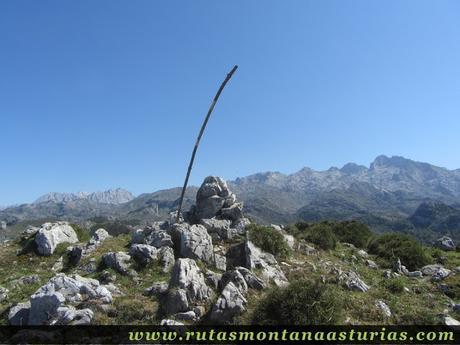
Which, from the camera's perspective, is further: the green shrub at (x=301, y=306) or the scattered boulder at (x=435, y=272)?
the scattered boulder at (x=435, y=272)

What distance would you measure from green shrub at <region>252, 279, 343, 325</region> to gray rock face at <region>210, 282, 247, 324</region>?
82 cm

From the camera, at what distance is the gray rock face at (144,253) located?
23106mm

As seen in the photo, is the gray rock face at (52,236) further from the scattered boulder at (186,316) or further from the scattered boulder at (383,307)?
the scattered boulder at (383,307)

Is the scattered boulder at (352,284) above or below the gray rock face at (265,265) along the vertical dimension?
below


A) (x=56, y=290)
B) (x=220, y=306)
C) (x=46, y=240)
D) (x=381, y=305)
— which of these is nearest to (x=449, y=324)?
(x=381, y=305)

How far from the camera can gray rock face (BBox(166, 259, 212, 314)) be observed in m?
15.9

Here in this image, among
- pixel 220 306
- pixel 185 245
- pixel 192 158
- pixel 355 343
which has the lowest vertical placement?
pixel 355 343

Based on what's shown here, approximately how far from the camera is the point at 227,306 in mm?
15344

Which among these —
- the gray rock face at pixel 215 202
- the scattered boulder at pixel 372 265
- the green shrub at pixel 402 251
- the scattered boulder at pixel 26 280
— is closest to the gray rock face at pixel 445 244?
the green shrub at pixel 402 251

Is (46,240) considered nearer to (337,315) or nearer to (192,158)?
(192,158)

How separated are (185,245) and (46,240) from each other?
13.1 m

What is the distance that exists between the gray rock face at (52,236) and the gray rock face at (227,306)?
1909 centimetres

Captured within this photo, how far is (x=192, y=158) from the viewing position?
29844 mm

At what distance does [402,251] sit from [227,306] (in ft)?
78.4
